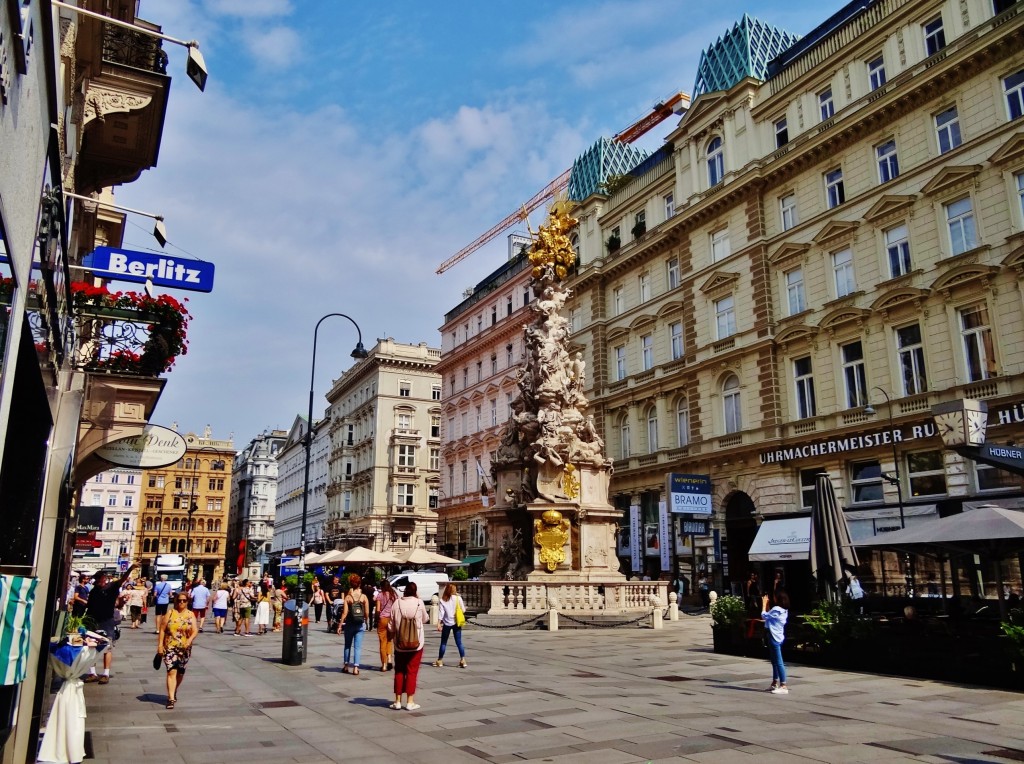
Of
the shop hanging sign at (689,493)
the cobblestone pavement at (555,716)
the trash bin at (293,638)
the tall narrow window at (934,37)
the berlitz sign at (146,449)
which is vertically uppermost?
the tall narrow window at (934,37)

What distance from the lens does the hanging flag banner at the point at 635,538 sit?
39.7 m

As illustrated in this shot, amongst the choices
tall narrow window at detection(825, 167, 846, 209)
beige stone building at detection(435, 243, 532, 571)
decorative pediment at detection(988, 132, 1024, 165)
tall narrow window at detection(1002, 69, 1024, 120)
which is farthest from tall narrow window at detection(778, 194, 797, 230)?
beige stone building at detection(435, 243, 532, 571)

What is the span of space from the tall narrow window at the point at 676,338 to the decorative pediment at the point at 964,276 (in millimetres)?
13932

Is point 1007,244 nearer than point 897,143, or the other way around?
point 1007,244

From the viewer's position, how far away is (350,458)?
80.7m

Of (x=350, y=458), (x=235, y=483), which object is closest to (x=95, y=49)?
(x=350, y=458)

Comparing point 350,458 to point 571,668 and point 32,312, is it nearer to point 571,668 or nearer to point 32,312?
point 571,668

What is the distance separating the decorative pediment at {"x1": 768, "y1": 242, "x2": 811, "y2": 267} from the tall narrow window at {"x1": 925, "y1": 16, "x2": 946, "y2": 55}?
808 centimetres

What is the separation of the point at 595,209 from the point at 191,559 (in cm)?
7802

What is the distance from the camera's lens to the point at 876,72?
3072 centimetres

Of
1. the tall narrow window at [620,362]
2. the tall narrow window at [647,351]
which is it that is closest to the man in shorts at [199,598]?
the tall narrow window at [647,351]

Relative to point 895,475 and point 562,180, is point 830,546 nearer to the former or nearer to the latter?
point 895,475

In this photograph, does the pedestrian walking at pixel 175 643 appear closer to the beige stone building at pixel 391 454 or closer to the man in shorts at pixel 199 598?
the man in shorts at pixel 199 598

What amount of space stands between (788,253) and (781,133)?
577cm
